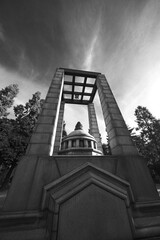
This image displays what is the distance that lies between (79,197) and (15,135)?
16101 millimetres

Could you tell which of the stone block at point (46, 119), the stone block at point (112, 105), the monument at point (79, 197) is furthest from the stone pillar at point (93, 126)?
the stone block at point (46, 119)

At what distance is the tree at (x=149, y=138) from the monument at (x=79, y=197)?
72.7ft

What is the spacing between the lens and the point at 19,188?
2740 mm

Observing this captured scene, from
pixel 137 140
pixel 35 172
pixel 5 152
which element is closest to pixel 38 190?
pixel 35 172

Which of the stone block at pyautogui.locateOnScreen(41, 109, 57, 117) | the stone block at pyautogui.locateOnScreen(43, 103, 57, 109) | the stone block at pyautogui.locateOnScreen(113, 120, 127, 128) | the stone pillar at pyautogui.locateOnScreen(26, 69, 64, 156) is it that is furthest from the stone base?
the stone block at pyautogui.locateOnScreen(43, 103, 57, 109)

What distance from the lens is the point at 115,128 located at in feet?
14.6

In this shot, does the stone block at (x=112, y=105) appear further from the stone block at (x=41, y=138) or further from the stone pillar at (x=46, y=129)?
the stone block at (x=41, y=138)

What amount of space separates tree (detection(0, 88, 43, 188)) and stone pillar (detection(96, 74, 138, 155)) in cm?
1358

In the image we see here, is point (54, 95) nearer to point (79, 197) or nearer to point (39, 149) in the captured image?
point (39, 149)

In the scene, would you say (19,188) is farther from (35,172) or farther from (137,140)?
(137,140)

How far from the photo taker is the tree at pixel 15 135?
Answer: 1391 centimetres

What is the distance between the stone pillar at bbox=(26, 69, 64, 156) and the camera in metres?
3.54

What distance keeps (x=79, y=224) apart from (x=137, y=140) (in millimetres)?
25765

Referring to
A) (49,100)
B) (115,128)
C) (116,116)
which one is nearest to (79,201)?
(115,128)
